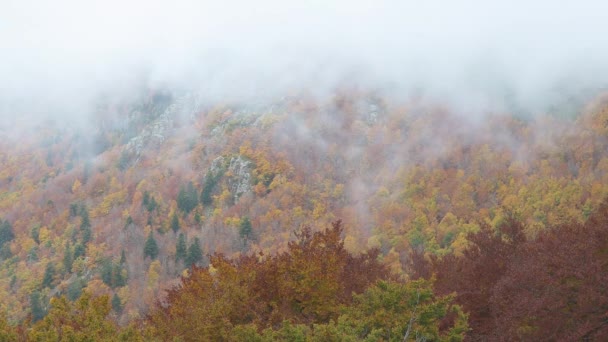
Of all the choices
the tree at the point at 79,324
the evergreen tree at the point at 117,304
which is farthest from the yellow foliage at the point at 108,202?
the tree at the point at 79,324

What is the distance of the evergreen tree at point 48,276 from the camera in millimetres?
112750

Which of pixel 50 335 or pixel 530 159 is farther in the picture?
pixel 530 159

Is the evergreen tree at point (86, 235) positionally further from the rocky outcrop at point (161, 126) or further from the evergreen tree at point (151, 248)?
the rocky outcrop at point (161, 126)

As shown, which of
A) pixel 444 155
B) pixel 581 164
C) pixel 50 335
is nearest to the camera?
pixel 50 335

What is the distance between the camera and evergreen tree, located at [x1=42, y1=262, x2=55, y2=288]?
370 feet

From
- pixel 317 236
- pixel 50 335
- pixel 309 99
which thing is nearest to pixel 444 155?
pixel 309 99

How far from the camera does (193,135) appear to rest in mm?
170375

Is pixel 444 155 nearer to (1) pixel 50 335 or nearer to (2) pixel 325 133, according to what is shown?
(2) pixel 325 133

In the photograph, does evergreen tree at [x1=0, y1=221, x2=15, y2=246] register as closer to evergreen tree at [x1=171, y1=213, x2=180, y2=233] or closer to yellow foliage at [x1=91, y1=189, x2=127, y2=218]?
yellow foliage at [x1=91, y1=189, x2=127, y2=218]

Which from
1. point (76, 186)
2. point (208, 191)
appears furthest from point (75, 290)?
point (76, 186)

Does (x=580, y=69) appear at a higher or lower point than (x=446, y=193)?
higher

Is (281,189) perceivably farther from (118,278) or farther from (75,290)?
(75,290)

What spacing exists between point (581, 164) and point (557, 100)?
3244cm

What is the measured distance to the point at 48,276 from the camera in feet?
373
